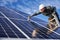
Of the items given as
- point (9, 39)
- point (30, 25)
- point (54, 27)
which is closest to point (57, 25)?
point (54, 27)

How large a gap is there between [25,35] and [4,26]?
1.47 meters

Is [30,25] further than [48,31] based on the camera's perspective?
Yes

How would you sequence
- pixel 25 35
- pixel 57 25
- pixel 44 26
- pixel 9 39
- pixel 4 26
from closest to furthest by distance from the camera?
pixel 9 39
pixel 25 35
pixel 4 26
pixel 57 25
pixel 44 26

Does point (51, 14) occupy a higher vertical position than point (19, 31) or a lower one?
higher

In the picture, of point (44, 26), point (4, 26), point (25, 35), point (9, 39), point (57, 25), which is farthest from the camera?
point (44, 26)

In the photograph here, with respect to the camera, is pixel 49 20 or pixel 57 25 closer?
pixel 57 25

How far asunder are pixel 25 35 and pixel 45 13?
7.74 ft

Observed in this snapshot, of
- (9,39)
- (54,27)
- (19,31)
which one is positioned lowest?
(9,39)

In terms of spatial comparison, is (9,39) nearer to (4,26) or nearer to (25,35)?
(25,35)

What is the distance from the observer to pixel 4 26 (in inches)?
499

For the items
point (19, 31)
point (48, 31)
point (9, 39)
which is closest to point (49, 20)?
point (48, 31)

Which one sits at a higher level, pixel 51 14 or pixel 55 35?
pixel 51 14

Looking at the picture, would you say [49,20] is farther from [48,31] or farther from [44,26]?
[48,31]

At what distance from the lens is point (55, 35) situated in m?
12.8
